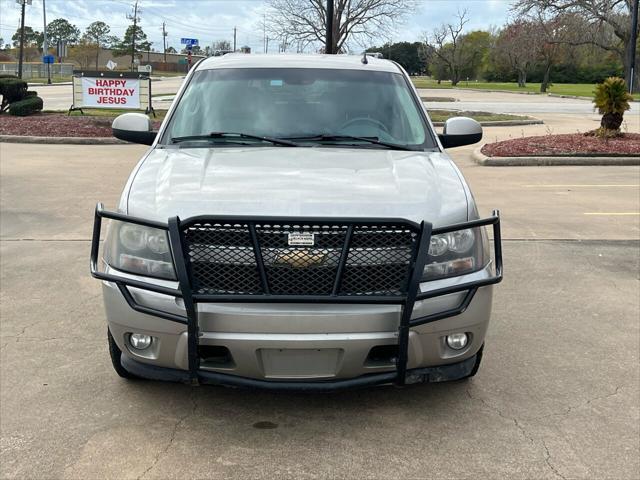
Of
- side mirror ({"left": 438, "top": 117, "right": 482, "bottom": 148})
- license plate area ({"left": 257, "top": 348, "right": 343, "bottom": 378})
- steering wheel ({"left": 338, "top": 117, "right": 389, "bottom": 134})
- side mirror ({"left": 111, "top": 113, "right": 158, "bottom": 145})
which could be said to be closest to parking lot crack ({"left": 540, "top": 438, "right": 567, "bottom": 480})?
license plate area ({"left": 257, "top": 348, "right": 343, "bottom": 378})

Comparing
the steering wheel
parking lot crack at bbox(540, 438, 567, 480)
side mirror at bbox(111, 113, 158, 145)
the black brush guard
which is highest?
the steering wheel

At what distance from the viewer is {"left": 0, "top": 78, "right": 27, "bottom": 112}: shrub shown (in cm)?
2077

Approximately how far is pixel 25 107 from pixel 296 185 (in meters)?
19.3

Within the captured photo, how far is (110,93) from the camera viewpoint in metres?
19.3

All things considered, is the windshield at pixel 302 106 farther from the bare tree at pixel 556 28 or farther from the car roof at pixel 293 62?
the bare tree at pixel 556 28

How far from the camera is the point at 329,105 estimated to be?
14.4 feet

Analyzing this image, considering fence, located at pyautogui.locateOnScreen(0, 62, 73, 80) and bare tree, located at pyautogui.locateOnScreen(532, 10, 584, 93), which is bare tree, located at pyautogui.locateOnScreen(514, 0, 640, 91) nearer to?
bare tree, located at pyautogui.locateOnScreen(532, 10, 584, 93)

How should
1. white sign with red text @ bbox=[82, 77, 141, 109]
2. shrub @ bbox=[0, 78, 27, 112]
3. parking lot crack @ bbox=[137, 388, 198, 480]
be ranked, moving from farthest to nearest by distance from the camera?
shrub @ bbox=[0, 78, 27, 112] < white sign with red text @ bbox=[82, 77, 141, 109] < parking lot crack @ bbox=[137, 388, 198, 480]

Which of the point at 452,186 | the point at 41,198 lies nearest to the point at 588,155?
the point at 41,198

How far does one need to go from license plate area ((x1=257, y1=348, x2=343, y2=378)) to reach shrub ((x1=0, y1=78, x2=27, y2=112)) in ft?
68.0

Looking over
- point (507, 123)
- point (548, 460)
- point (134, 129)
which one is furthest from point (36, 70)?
point (548, 460)

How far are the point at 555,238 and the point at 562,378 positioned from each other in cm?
363

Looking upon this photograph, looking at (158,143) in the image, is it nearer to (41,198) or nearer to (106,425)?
(106,425)

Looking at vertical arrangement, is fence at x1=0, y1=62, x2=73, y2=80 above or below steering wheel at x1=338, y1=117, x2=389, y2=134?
above
